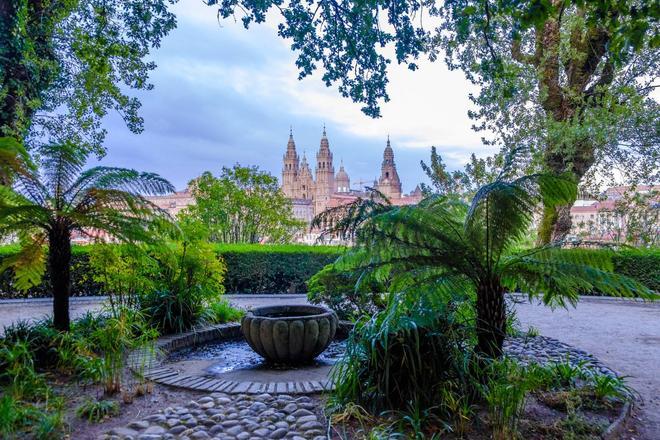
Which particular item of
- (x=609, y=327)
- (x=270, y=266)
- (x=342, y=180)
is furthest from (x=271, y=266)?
(x=342, y=180)

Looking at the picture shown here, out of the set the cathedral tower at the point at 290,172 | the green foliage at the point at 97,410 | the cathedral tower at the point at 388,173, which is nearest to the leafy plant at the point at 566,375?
the green foliage at the point at 97,410

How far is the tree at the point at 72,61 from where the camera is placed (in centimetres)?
532

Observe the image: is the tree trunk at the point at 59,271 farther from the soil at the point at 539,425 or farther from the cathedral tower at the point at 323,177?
the cathedral tower at the point at 323,177

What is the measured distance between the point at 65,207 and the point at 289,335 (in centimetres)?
239

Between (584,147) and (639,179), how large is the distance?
4.60 ft

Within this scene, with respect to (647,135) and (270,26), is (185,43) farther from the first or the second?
(647,135)

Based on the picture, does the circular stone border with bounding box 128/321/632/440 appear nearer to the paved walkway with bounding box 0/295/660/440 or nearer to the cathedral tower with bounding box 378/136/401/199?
the paved walkway with bounding box 0/295/660/440

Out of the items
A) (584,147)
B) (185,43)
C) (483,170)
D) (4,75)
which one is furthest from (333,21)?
(584,147)

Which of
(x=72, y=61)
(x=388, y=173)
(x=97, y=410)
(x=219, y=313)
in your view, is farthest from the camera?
(x=388, y=173)

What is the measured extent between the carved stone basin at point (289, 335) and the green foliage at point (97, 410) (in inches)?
51.4

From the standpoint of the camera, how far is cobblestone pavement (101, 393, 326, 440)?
7.84 ft

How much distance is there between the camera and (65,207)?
4027 millimetres

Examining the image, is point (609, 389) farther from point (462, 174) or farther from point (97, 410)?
point (462, 174)

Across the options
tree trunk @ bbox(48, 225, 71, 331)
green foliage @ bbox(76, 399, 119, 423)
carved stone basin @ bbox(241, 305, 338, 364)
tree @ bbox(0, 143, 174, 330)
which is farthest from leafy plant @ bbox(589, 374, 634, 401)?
tree trunk @ bbox(48, 225, 71, 331)
